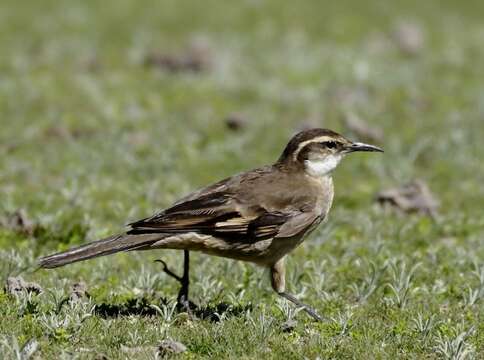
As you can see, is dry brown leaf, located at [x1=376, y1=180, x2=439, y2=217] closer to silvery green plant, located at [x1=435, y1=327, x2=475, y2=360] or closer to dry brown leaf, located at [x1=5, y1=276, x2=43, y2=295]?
silvery green plant, located at [x1=435, y1=327, x2=475, y2=360]

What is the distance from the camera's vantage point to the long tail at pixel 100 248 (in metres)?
7.66

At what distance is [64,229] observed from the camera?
11.4 meters

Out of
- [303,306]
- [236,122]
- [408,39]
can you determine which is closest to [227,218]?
[303,306]

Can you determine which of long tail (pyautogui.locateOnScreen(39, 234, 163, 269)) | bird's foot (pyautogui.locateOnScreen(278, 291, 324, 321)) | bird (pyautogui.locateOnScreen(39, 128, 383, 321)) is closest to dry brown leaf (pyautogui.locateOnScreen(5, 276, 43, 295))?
long tail (pyautogui.locateOnScreen(39, 234, 163, 269))

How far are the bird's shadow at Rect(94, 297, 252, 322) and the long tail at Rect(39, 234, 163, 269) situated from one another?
2.05 feet

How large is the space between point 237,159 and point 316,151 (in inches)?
253

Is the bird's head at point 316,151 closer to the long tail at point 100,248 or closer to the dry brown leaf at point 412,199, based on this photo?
the long tail at point 100,248

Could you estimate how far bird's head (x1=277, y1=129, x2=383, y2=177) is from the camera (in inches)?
369

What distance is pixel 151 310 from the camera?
847 cm

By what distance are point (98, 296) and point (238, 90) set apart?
38.1 feet

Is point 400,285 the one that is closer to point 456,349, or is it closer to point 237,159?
point 456,349

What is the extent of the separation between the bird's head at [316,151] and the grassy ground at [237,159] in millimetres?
1204

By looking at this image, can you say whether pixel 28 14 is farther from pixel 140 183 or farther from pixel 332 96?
pixel 140 183

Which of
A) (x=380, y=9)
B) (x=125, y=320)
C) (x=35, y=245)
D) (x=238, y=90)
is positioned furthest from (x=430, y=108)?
(x=125, y=320)
